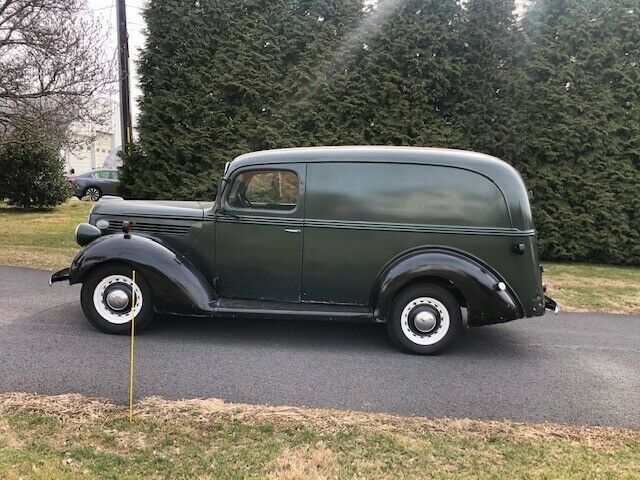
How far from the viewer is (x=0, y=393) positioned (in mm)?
3822

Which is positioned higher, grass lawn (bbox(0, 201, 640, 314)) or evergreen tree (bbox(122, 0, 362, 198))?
evergreen tree (bbox(122, 0, 362, 198))

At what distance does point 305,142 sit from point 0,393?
23.4ft

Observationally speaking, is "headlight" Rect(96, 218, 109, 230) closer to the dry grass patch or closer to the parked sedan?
the dry grass patch

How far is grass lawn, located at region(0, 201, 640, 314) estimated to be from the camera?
296 inches

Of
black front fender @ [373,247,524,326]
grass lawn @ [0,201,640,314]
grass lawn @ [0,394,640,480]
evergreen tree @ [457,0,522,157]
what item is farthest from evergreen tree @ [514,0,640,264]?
grass lawn @ [0,394,640,480]

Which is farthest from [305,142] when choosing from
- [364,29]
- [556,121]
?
[556,121]

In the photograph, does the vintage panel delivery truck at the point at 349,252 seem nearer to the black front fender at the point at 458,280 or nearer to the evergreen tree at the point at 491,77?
the black front fender at the point at 458,280

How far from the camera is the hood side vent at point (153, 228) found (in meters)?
5.46

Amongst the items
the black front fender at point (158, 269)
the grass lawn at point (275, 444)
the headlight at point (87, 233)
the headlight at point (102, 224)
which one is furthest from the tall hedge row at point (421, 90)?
the grass lawn at point (275, 444)

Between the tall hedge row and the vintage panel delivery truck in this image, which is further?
the tall hedge row

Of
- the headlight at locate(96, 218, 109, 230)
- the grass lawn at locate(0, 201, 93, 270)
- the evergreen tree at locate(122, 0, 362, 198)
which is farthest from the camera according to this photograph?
the evergreen tree at locate(122, 0, 362, 198)

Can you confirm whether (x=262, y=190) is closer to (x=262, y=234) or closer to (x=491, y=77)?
(x=262, y=234)

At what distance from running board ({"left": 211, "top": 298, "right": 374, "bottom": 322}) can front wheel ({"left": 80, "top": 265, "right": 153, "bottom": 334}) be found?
26.8 inches

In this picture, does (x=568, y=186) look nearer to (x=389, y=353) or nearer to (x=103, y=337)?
(x=389, y=353)
